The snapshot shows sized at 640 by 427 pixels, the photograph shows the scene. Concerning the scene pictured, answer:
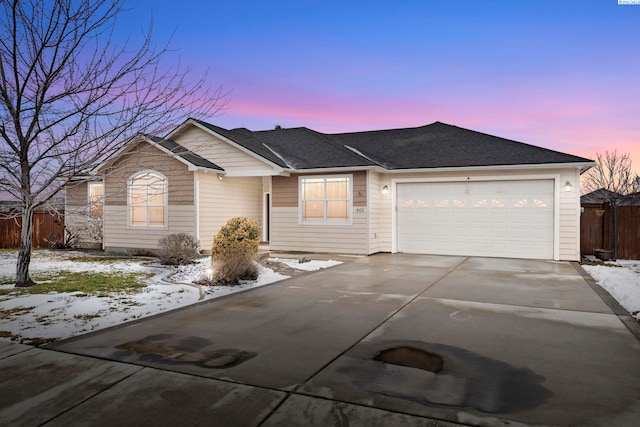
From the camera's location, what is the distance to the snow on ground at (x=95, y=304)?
5.22 meters

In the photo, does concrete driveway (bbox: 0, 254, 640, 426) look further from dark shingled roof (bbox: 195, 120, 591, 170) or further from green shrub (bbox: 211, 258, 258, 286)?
dark shingled roof (bbox: 195, 120, 591, 170)

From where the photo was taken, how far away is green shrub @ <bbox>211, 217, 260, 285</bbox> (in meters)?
8.55

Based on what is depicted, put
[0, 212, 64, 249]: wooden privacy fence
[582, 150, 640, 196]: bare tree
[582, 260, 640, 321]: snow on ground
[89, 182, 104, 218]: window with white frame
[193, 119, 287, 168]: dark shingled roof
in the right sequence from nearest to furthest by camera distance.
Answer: [582, 260, 640, 321]: snow on ground → [193, 119, 287, 168]: dark shingled roof → [89, 182, 104, 218]: window with white frame → [0, 212, 64, 249]: wooden privacy fence → [582, 150, 640, 196]: bare tree

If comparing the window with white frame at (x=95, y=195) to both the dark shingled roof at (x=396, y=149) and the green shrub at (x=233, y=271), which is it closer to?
the dark shingled roof at (x=396, y=149)

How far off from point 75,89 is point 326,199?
8857 mm

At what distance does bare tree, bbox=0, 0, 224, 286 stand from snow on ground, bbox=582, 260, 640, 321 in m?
7.87

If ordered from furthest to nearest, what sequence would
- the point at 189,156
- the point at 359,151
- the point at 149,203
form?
the point at 359,151 < the point at 149,203 < the point at 189,156

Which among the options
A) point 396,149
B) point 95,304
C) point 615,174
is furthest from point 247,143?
point 615,174

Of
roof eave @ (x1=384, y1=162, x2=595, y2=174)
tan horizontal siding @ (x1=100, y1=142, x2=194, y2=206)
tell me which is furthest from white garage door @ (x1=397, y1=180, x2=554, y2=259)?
tan horizontal siding @ (x1=100, y1=142, x2=194, y2=206)

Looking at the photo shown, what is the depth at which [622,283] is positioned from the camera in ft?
27.3

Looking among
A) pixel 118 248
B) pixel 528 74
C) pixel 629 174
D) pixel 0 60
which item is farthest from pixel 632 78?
pixel 118 248

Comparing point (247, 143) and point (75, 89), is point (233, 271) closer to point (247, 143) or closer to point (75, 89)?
point (75, 89)

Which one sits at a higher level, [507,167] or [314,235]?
[507,167]

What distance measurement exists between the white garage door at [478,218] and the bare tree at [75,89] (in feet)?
29.6
